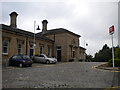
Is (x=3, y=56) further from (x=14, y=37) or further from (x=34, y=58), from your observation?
(x=34, y=58)

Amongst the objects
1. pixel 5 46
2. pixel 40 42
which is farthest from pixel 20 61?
pixel 40 42

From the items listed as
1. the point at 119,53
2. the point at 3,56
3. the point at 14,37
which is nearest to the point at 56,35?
the point at 14,37

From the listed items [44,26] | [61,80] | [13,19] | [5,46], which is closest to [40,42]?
[13,19]

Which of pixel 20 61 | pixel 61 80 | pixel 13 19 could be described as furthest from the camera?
pixel 13 19

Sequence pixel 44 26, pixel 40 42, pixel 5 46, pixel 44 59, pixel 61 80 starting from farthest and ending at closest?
pixel 44 26 < pixel 40 42 < pixel 44 59 < pixel 5 46 < pixel 61 80

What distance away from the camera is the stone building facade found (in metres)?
22.0

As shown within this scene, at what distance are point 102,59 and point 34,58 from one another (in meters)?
37.4

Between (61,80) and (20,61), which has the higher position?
(20,61)

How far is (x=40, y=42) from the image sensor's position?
94.7ft

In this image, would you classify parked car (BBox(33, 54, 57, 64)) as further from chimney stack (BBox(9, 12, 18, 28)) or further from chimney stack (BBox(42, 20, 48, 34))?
chimney stack (BBox(42, 20, 48, 34))

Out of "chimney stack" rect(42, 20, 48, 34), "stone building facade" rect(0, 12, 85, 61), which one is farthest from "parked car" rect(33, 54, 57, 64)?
"chimney stack" rect(42, 20, 48, 34)

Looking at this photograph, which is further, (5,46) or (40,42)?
(40,42)

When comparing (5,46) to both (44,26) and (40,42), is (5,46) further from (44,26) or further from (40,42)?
(44,26)

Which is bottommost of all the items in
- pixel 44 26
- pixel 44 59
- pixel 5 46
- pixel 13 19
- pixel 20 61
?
pixel 44 59
